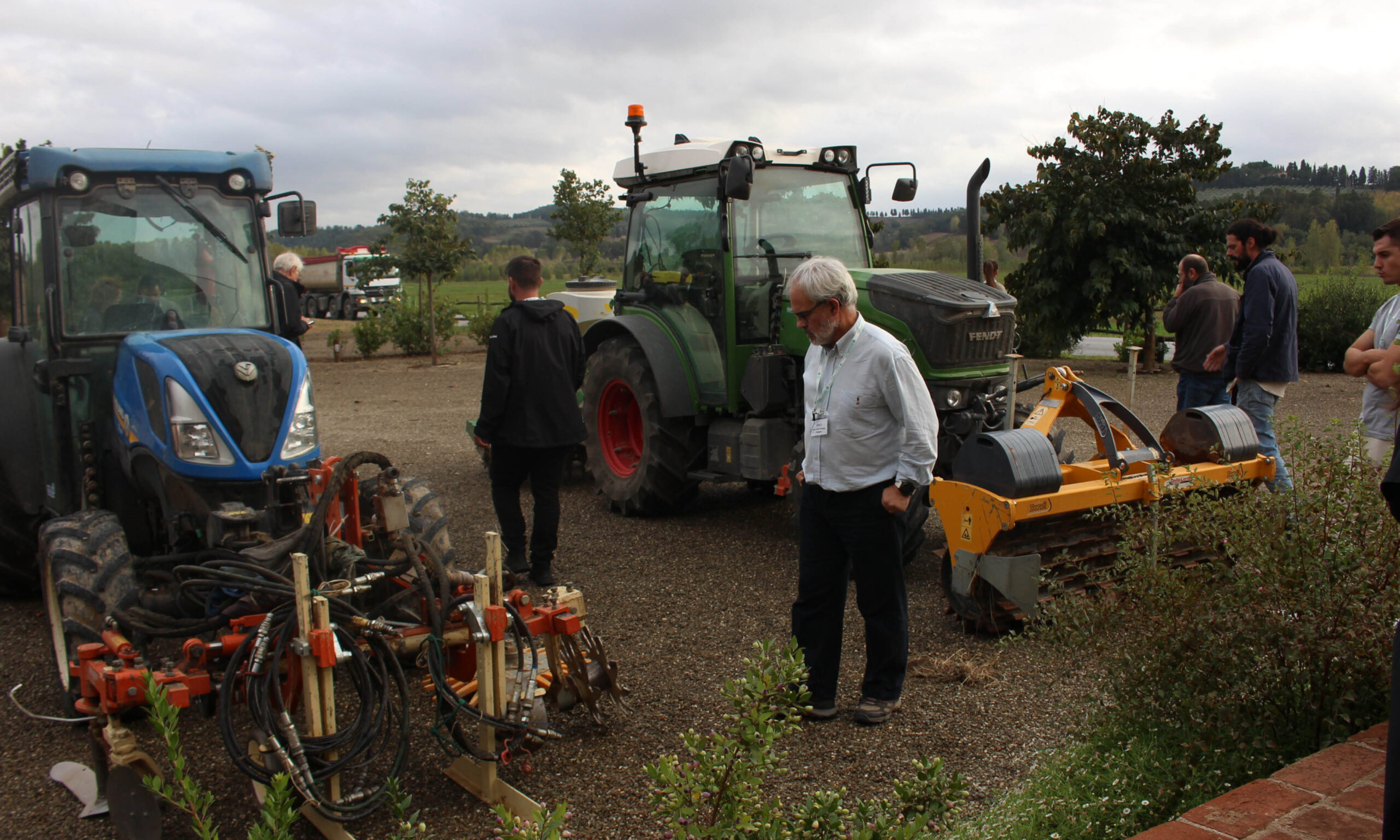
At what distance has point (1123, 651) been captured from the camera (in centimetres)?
298

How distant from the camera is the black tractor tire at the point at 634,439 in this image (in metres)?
6.78

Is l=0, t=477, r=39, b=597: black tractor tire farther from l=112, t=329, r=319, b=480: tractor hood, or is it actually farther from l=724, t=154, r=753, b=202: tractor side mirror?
l=724, t=154, r=753, b=202: tractor side mirror

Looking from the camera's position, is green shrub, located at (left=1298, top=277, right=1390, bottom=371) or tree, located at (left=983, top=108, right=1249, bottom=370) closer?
tree, located at (left=983, top=108, right=1249, bottom=370)

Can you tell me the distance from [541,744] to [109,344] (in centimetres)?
277

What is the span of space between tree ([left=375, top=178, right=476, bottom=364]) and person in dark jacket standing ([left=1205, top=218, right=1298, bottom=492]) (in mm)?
13801

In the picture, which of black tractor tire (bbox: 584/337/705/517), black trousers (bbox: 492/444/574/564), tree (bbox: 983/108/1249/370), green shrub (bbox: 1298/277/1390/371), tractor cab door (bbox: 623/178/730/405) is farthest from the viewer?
green shrub (bbox: 1298/277/1390/371)

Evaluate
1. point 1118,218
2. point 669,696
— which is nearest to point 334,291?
point 1118,218

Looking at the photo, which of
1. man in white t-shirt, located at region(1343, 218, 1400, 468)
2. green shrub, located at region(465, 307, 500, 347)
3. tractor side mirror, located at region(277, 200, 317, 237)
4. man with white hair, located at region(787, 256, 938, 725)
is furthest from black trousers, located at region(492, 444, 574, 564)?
green shrub, located at region(465, 307, 500, 347)

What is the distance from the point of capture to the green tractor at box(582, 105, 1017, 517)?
5836mm

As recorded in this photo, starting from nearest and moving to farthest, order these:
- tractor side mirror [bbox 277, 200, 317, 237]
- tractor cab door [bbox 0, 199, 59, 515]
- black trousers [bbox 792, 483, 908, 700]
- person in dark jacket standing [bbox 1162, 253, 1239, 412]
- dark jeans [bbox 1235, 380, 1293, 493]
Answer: black trousers [bbox 792, 483, 908, 700], tractor cab door [bbox 0, 199, 59, 515], tractor side mirror [bbox 277, 200, 317, 237], dark jeans [bbox 1235, 380, 1293, 493], person in dark jacket standing [bbox 1162, 253, 1239, 412]

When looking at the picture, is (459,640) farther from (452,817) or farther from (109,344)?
(109,344)

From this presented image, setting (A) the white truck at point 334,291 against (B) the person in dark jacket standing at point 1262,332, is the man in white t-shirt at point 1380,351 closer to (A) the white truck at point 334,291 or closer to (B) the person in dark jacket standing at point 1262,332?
(B) the person in dark jacket standing at point 1262,332

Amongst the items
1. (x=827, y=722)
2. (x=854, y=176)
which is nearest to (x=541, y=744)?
(x=827, y=722)

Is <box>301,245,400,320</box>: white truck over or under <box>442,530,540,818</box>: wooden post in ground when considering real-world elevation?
over
